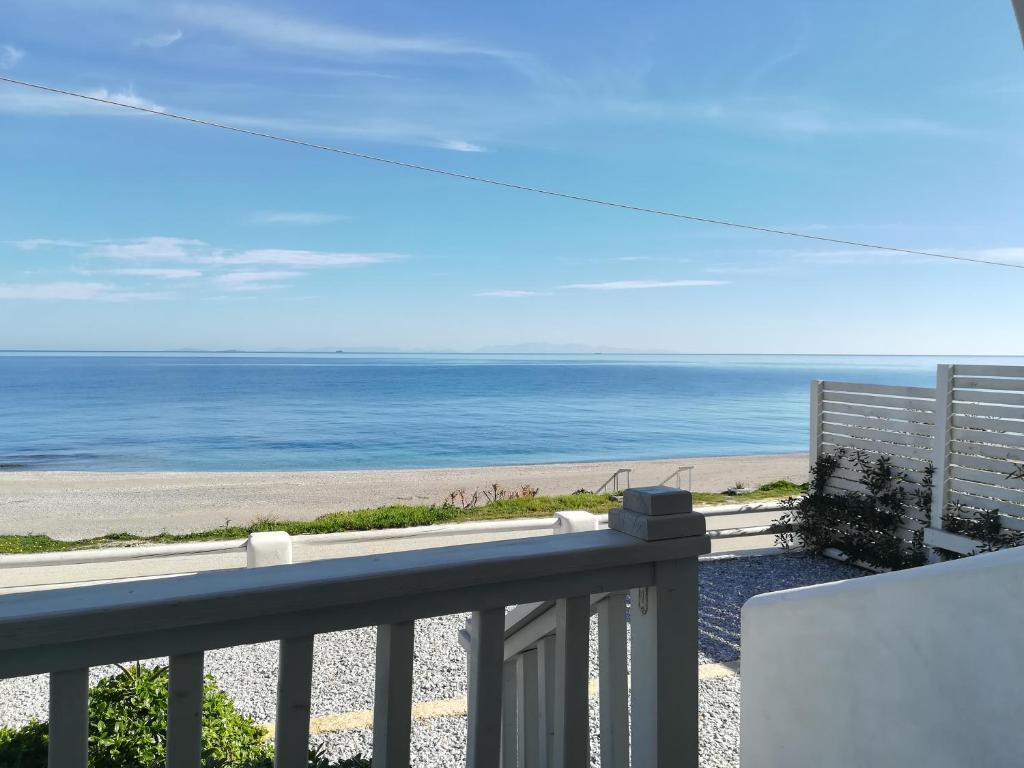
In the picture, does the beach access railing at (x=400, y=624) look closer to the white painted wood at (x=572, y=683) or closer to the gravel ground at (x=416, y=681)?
the white painted wood at (x=572, y=683)

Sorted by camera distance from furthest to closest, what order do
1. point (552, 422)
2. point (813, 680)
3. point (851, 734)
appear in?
1. point (552, 422)
2. point (813, 680)
3. point (851, 734)

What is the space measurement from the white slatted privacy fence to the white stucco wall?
4.44 meters

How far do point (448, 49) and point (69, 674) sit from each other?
1010 inches

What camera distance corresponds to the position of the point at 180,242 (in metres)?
63.5

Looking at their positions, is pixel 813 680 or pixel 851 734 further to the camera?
pixel 813 680

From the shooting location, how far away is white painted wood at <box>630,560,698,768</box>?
3.37ft

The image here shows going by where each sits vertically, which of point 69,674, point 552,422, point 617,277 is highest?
point 617,277

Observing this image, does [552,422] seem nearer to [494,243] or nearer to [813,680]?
[494,243]

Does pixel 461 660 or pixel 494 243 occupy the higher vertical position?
pixel 494 243

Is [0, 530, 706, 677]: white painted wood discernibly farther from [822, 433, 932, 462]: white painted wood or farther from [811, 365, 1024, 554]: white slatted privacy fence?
[822, 433, 932, 462]: white painted wood

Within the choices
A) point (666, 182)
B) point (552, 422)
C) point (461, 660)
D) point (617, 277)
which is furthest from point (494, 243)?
point (461, 660)

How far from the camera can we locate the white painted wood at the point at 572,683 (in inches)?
39.7

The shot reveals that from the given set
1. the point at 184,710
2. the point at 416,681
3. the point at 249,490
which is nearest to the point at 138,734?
the point at 184,710

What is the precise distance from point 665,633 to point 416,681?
10.2 ft
